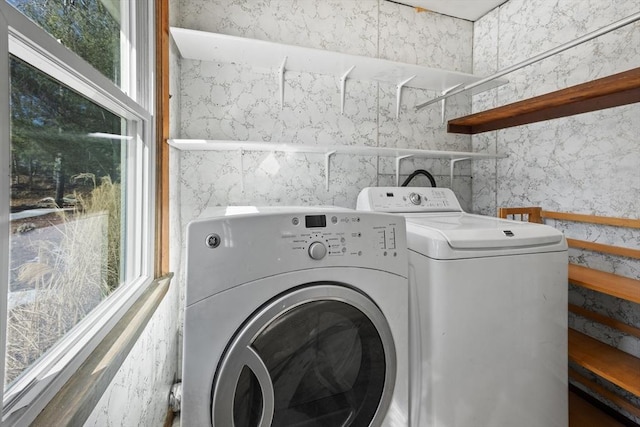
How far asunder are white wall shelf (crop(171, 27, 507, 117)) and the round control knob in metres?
1.21

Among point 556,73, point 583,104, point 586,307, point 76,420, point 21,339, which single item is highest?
point 556,73

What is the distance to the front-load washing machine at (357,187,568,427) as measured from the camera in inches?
43.3

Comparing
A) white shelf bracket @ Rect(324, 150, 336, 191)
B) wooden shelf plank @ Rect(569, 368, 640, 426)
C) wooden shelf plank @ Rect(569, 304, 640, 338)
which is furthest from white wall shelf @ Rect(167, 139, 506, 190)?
wooden shelf plank @ Rect(569, 368, 640, 426)

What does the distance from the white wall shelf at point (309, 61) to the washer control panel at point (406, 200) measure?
686 mm

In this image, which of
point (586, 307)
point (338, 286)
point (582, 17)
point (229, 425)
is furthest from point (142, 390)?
point (582, 17)

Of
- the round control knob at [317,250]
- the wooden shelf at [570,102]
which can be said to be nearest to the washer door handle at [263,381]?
the round control knob at [317,250]

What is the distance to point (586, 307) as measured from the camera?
5.54 feet

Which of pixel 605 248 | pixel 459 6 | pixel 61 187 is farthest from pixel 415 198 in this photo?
pixel 61 187

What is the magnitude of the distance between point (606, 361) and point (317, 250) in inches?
→ 60.9

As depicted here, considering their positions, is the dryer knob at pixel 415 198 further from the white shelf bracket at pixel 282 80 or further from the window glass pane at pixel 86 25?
the window glass pane at pixel 86 25

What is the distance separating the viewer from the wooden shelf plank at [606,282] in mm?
1237

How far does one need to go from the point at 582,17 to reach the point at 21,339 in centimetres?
275

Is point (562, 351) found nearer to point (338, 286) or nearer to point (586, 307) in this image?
point (586, 307)

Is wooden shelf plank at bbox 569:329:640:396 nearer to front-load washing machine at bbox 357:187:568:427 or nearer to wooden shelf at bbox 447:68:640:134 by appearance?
front-load washing machine at bbox 357:187:568:427
